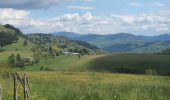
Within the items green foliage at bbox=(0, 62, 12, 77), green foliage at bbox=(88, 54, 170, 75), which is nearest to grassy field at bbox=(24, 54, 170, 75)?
green foliage at bbox=(88, 54, 170, 75)

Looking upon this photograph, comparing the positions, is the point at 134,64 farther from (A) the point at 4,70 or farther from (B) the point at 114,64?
(A) the point at 4,70

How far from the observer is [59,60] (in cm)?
18088

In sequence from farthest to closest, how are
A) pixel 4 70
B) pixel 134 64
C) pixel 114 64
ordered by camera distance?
pixel 114 64 → pixel 134 64 → pixel 4 70

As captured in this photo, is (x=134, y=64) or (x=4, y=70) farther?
(x=134, y=64)

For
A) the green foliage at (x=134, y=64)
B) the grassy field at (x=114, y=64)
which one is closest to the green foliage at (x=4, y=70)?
the green foliage at (x=134, y=64)

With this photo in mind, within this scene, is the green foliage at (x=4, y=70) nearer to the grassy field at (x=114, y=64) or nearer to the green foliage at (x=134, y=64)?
the green foliage at (x=134, y=64)

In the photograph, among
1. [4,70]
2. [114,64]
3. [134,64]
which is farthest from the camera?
[114,64]

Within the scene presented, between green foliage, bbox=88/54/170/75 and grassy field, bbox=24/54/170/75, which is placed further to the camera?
grassy field, bbox=24/54/170/75

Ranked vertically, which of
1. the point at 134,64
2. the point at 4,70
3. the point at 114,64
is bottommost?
the point at 114,64

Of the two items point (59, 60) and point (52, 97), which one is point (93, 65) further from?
point (52, 97)

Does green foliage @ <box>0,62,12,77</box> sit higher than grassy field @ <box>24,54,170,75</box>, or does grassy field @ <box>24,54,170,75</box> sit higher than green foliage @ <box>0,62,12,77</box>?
green foliage @ <box>0,62,12,77</box>

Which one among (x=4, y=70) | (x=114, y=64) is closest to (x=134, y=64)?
(x=114, y=64)

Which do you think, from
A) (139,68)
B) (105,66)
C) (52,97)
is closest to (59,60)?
(105,66)

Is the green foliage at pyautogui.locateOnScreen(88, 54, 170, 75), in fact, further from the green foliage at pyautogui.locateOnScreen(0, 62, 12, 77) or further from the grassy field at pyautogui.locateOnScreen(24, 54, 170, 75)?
the green foliage at pyautogui.locateOnScreen(0, 62, 12, 77)
